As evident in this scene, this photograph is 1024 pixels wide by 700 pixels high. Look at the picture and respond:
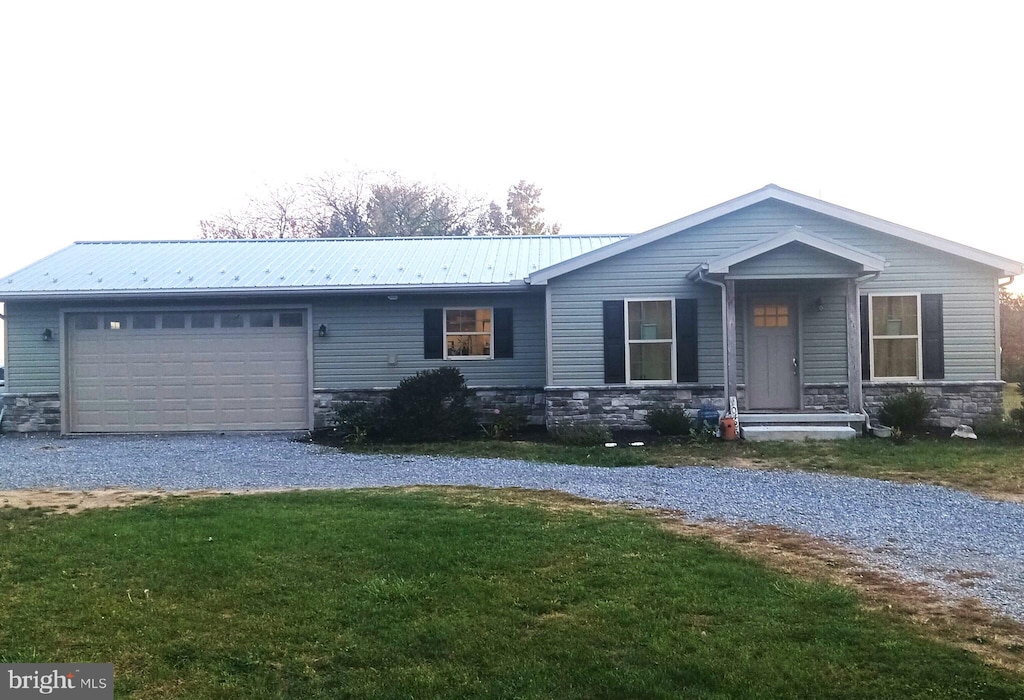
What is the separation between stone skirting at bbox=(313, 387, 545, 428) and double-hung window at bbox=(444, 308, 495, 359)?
0.69 m

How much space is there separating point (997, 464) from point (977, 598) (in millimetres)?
5625

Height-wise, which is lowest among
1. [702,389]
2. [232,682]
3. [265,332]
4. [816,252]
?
[232,682]

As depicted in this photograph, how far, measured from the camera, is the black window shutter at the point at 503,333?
14.1m

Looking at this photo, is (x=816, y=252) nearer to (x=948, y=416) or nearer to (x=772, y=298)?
(x=772, y=298)

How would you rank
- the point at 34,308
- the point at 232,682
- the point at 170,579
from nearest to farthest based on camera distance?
the point at 232,682
the point at 170,579
the point at 34,308

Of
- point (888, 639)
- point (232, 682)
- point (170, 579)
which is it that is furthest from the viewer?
point (170, 579)

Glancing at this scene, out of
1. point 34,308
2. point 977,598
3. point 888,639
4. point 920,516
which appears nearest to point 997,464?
point 920,516

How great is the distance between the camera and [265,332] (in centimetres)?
1413

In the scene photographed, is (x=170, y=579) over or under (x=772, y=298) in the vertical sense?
under

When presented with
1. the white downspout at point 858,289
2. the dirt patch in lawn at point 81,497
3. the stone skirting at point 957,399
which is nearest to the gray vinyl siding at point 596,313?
the white downspout at point 858,289

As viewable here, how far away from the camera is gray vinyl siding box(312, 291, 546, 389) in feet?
46.2

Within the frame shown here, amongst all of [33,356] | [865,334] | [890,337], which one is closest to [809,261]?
[865,334]

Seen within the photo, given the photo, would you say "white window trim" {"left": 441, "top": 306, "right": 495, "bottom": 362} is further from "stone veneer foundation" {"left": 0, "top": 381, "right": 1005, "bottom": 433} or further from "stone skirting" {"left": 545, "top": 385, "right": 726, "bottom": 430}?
"stone skirting" {"left": 545, "top": 385, "right": 726, "bottom": 430}

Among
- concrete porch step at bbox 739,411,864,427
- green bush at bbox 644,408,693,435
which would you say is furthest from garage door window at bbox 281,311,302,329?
concrete porch step at bbox 739,411,864,427
